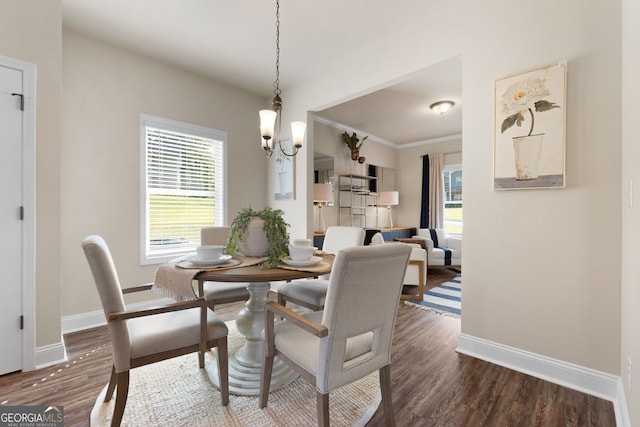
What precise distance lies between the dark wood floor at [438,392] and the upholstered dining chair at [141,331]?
43cm

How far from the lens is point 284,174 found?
4.01 meters

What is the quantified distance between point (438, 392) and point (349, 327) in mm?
1023

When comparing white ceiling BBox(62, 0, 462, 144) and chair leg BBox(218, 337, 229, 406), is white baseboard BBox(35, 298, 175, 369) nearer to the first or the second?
chair leg BBox(218, 337, 229, 406)

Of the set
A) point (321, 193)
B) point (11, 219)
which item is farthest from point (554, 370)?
point (11, 219)

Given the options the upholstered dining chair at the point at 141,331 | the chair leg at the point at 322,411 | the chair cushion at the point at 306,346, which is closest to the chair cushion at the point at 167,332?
the upholstered dining chair at the point at 141,331

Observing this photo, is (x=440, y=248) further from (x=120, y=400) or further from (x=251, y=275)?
(x=120, y=400)

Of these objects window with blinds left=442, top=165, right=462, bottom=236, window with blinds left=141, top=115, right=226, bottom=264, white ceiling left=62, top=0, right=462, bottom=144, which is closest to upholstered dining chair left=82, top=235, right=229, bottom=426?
window with blinds left=141, top=115, right=226, bottom=264

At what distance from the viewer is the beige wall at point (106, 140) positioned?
2693mm

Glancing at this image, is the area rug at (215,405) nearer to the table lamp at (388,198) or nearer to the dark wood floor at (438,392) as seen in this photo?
the dark wood floor at (438,392)

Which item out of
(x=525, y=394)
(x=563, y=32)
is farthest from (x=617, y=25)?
(x=525, y=394)

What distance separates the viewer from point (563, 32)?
1890 millimetres

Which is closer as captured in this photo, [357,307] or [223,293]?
[357,307]

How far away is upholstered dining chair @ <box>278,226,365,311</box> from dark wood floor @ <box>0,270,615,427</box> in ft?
2.46

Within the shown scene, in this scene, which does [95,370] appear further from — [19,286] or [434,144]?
[434,144]
